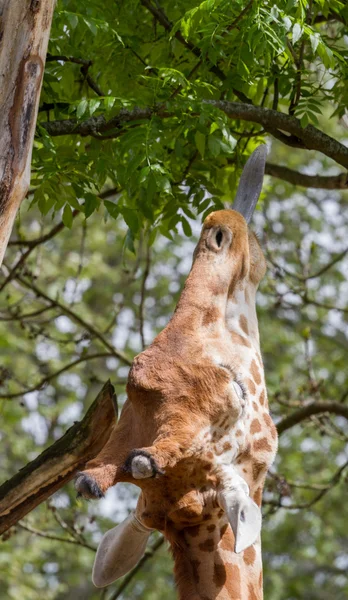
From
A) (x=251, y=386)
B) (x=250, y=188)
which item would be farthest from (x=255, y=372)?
(x=250, y=188)

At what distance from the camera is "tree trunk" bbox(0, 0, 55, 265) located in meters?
2.86

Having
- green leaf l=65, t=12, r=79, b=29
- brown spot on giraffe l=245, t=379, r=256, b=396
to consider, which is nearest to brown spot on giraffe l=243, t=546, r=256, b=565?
brown spot on giraffe l=245, t=379, r=256, b=396

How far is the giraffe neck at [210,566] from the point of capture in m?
2.64

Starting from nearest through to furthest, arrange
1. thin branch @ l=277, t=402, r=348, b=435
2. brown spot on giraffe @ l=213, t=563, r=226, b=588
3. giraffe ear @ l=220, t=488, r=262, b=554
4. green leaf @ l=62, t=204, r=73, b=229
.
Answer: giraffe ear @ l=220, t=488, r=262, b=554 → brown spot on giraffe @ l=213, t=563, r=226, b=588 → green leaf @ l=62, t=204, r=73, b=229 → thin branch @ l=277, t=402, r=348, b=435

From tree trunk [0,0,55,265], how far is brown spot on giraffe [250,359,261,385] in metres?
0.89

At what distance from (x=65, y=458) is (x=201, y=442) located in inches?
27.5

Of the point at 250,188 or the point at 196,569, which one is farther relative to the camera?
the point at 250,188

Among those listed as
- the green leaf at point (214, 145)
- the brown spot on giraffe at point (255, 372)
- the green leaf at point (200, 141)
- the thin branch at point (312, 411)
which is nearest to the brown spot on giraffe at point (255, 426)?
the brown spot on giraffe at point (255, 372)

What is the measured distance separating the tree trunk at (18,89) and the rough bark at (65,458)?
652 mm

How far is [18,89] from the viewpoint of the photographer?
2.92m

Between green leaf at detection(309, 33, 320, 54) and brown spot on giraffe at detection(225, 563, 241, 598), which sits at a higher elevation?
green leaf at detection(309, 33, 320, 54)

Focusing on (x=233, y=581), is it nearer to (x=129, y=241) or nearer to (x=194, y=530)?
(x=194, y=530)

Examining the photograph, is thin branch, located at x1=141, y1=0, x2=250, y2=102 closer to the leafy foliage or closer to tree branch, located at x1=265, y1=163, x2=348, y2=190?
the leafy foliage

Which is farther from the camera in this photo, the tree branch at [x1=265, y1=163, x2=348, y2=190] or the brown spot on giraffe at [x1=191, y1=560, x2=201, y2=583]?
the tree branch at [x1=265, y1=163, x2=348, y2=190]
